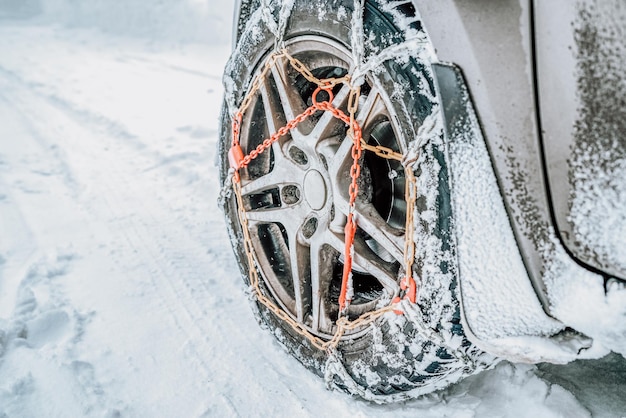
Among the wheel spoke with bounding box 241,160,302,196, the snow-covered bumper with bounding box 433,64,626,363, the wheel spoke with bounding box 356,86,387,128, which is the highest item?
the wheel spoke with bounding box 356,86,387,128

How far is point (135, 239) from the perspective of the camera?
8.47 ft

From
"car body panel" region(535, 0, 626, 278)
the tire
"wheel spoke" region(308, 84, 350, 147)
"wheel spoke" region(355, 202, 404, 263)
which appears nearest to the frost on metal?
"car body panel" region(535, 0, 626, 278)

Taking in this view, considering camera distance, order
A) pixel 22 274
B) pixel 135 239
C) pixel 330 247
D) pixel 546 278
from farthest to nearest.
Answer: pixel 135 239, pixel 22 274, pixel 330 247, pixel 546 278

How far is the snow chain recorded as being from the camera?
1.13 meters

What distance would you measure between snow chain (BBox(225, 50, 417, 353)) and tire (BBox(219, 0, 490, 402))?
0.02 m

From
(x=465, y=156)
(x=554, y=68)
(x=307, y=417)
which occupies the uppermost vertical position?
(x=554, y=68)

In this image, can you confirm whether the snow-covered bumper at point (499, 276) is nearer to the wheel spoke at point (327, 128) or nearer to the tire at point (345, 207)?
the tire at point (345, 207)

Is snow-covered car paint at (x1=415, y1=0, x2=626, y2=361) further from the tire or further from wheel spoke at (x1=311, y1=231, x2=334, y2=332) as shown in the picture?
wheel spoke at (x1=311, y1=231, x2=334, y2=332)

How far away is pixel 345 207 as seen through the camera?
1.33 metres

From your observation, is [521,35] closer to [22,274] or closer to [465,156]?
[465,156]

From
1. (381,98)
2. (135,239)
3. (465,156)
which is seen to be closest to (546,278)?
(465,156)

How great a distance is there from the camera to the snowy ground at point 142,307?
152 centimetres

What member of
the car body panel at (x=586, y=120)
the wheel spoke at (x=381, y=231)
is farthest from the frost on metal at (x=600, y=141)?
the wheel spoke at (x=381, y=231)

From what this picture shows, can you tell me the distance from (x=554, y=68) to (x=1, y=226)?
2912 millimetres
